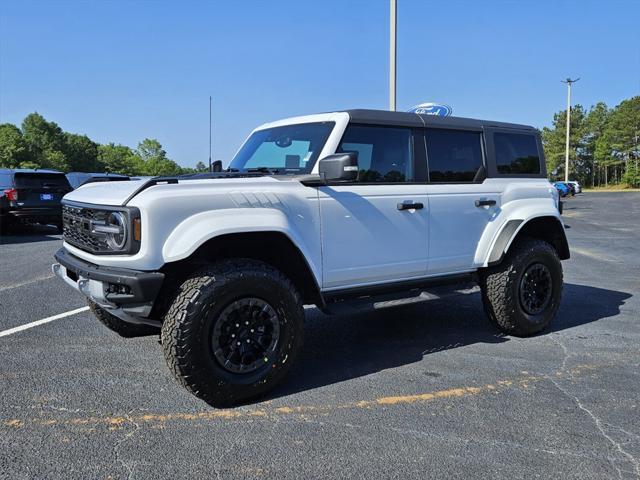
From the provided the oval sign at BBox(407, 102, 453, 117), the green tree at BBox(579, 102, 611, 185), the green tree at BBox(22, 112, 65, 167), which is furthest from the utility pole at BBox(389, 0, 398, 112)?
the green tree at BBox(579, 102, 611, 185)

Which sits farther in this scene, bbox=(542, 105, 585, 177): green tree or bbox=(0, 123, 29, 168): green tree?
bbox=(542, 105, 585, 177): green tree

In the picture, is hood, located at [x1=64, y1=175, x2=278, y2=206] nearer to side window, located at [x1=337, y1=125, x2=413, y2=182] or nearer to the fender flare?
the fender flare

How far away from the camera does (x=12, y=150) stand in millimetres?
54562

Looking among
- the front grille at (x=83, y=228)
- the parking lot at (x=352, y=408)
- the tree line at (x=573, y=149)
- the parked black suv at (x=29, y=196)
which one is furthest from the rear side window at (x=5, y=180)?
the tree line at (x=573, y=149)

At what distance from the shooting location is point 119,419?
10.6 feet

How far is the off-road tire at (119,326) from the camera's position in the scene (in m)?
4.62

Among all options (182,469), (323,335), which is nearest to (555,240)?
(323,335)

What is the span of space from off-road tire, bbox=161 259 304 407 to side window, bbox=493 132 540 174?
2.76m

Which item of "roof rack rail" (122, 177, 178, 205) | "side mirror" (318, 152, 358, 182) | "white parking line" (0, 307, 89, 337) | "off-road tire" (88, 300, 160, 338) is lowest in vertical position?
"white parking line" (0, 307, 89, 337)

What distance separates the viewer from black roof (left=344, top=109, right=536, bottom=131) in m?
4.27

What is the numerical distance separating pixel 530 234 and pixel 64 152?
258 ft

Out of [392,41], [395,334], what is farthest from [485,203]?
[392,41]

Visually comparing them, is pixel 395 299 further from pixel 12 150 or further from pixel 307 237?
pixel 12 150

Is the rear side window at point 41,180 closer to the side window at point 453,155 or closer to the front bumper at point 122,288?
the front bumper at point 122,288
